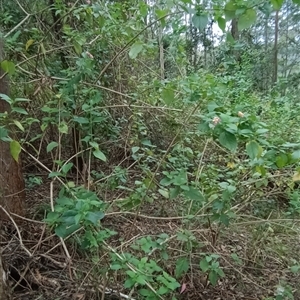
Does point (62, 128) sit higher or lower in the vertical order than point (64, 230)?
higher

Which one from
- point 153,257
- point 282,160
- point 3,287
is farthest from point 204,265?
point 3,287

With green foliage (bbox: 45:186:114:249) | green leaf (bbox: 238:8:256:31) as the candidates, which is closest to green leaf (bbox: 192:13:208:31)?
green leaf (bbox: 238:8:256:31)

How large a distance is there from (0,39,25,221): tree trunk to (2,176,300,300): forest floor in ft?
0.42

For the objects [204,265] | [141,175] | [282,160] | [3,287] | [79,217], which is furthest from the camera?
[141,175]

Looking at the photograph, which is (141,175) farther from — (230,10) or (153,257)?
(230,10)

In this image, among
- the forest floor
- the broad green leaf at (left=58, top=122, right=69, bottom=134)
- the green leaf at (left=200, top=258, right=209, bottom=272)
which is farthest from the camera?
the broad green leaf at (left=58, top=122, right=69, bottom=134)

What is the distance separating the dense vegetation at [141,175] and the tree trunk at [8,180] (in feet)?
0.48

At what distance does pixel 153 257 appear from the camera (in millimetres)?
2104

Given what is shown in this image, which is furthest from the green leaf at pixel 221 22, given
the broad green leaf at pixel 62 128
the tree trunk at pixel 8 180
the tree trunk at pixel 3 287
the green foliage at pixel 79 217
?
the tree trunk at pixel 3 287

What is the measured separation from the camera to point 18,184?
7.86 ft

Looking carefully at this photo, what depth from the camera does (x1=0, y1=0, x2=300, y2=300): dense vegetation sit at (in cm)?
154

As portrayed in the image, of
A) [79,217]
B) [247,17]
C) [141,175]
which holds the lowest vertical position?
[141,175]

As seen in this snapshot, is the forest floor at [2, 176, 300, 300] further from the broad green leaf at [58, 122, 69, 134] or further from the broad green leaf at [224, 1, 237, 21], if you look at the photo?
the broad green leaf at [224, 1, 237, 21]

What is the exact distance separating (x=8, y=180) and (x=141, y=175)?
1.10 metres
